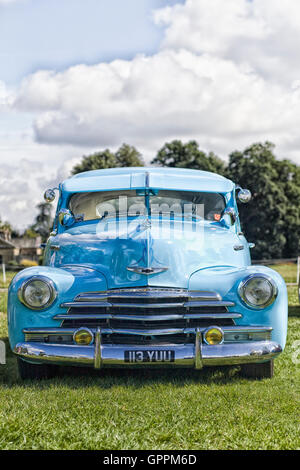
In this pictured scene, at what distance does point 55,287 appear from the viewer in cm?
477

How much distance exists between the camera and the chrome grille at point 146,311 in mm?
4680

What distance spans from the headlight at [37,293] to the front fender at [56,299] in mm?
36

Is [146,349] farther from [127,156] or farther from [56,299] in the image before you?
[127,156]

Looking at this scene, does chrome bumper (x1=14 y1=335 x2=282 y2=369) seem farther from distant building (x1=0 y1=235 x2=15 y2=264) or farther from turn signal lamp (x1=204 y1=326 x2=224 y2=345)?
distant building (x1=0 y1=235 x2=15 y2=264)

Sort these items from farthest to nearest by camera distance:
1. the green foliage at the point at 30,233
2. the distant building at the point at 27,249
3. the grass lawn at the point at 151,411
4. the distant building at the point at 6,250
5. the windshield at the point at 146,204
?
the green foliage at the point at 30,233 < the distant building at the point at 27,249 < the distant building at the point at 6,250 < the windshield at the point at 146,204 < the grass lawn at the point at 151,411

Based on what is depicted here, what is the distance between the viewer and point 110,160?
1901 inches

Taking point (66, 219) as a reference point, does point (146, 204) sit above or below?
above

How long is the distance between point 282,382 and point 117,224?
2.16 metres

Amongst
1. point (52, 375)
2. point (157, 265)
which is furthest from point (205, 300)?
point (52, 375)

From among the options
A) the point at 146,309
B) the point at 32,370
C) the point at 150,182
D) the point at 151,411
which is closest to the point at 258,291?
the point at 146,309

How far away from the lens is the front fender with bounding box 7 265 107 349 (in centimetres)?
475

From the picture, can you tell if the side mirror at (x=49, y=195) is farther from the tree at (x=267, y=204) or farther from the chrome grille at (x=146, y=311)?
the tree at (x=267, y=204)

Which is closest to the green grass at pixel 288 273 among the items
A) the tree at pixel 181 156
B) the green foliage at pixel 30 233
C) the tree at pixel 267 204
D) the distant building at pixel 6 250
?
the tree at pixel 267 204

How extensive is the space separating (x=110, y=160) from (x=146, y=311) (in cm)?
4426
